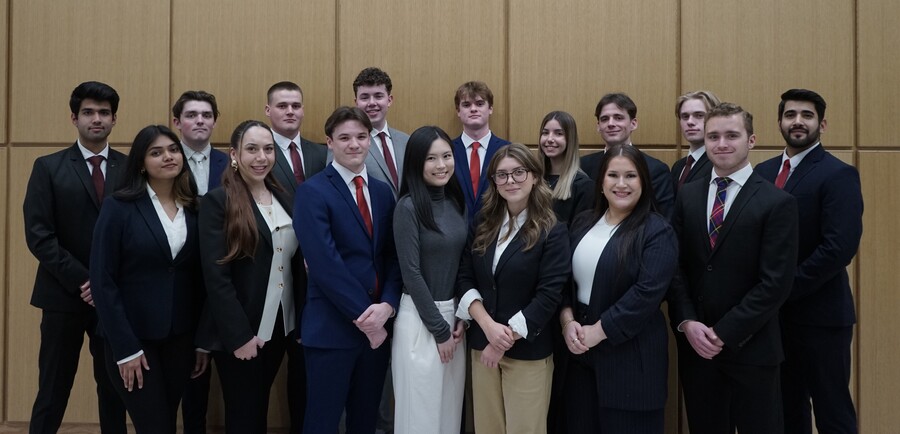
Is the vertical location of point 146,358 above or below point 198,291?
below

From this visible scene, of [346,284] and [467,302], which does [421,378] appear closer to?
[467,302]

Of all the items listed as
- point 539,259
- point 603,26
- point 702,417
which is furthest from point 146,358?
point 603,26

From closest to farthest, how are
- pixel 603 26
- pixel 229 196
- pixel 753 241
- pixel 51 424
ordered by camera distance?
pixel 753 241 → pixel 229 196 → pixel 51 424 → pixel 603 26

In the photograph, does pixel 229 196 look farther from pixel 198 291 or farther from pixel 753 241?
pixel 753 241

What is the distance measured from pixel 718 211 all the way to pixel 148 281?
2418 millimetres

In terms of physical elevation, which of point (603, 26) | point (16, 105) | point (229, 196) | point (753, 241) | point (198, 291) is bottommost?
point (198, 291)

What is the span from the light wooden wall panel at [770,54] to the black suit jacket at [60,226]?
137 inches

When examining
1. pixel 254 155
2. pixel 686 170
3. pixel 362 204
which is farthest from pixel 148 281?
pixel 686 170

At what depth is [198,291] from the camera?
2.83 m

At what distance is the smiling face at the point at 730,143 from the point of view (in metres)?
2.61

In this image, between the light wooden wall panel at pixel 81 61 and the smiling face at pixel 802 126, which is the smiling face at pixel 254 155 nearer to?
the light wooden wall panel at pixel 81 61

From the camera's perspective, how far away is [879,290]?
154 inches

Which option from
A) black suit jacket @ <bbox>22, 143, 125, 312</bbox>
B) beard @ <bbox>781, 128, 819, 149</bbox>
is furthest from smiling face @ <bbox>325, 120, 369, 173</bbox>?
beard @ <bbox>781, 128, 819, 149</bbox>

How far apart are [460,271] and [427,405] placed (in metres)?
0.57
